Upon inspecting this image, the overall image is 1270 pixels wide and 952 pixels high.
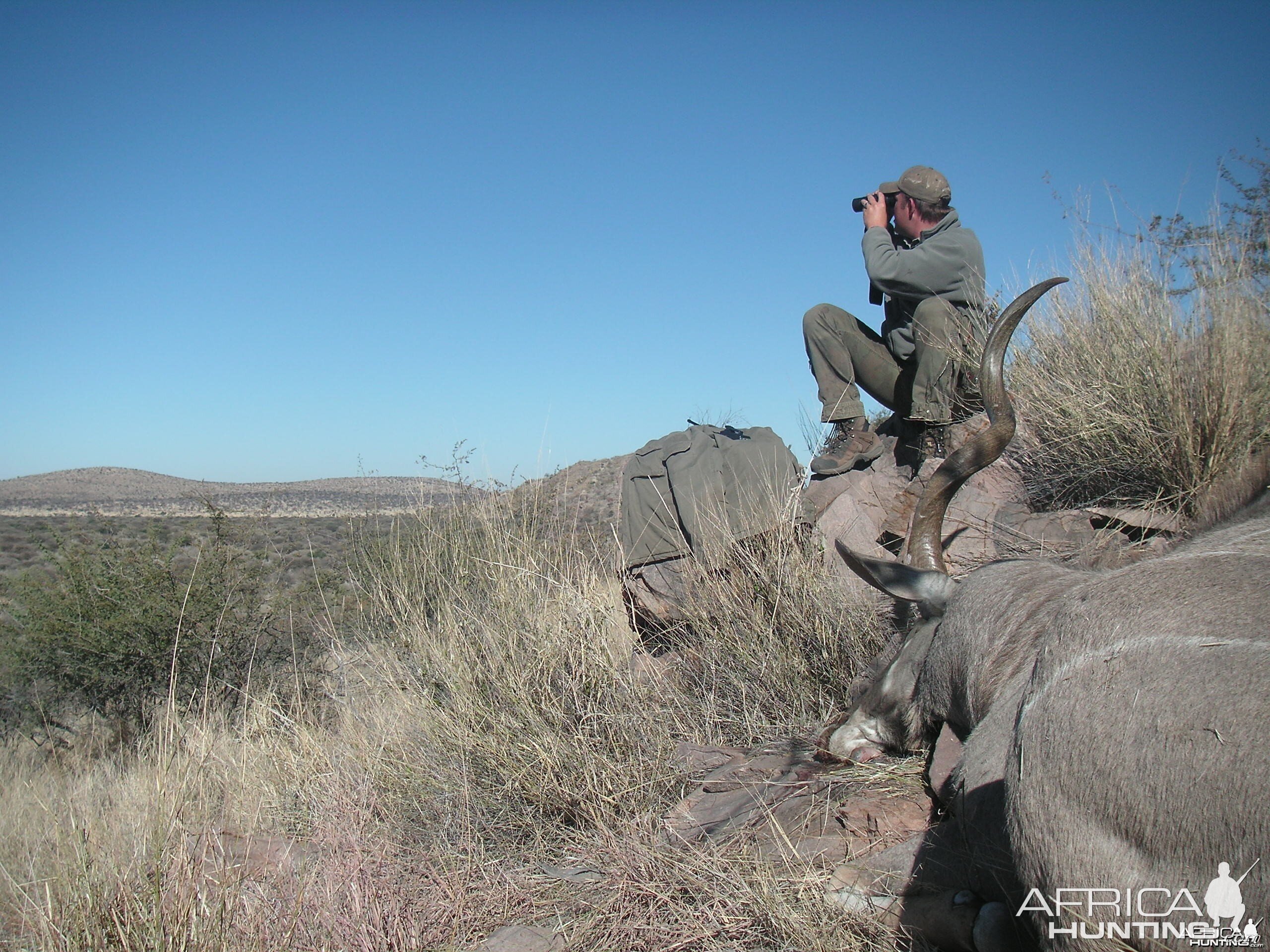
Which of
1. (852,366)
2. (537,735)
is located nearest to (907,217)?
(852,366)

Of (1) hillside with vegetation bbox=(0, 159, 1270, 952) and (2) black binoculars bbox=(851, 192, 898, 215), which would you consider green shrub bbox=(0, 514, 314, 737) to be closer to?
(1) hillside with vegetation bbox=(0, 159, 1270, 952)

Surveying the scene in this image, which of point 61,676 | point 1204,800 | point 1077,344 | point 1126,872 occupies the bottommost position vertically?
point 61,676

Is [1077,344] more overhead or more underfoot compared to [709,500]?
more overhead

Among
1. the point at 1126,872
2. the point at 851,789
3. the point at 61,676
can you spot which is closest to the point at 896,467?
the point at 851,789

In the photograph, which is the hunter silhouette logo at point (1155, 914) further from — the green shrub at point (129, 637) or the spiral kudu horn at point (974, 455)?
the green shrub at point (129, 637)

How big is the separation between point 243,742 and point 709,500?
2.92 metres

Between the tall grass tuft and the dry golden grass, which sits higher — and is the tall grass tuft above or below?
above

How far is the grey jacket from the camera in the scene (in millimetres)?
5266

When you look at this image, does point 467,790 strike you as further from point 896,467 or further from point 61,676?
point 61,676

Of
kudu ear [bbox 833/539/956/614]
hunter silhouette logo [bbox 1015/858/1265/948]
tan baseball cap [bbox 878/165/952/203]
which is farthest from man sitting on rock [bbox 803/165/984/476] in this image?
hunter silhouette logo [bbox 1015/858/1265/948]

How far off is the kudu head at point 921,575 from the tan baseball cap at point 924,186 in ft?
6.99

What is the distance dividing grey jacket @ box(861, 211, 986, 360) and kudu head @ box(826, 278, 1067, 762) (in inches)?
69.7

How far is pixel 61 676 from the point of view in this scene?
7.93 meters

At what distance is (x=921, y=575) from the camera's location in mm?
3395
